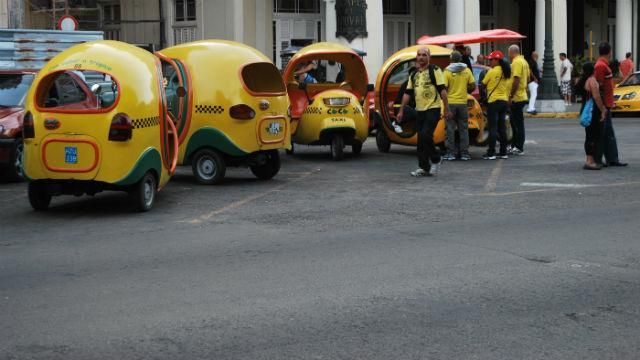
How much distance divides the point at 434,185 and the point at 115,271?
6506mm

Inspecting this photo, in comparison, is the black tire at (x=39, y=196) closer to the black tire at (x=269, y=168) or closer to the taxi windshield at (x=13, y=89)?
the black tire at (x=269, y=168)

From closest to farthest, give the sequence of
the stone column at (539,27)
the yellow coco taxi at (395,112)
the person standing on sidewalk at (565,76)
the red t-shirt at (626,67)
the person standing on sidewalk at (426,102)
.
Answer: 1. the person standing on sidewalk at (426,102)
2. the yellow coco taxi at (395,112)
3. the red t-shirt at (626,67)
4. the person standing on sidewalk at (565,76)
5. the stone column at (539,27)

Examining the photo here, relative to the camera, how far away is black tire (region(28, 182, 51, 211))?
11547mm

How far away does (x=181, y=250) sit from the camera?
356 inches

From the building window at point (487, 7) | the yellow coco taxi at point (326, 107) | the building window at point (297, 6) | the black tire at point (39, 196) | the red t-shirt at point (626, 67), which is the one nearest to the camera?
the black tire at point (39, 196)

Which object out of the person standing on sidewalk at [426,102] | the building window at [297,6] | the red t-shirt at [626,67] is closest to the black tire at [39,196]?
the person standing on sidewalk at [426,102]

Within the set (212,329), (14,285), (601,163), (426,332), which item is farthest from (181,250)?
(601,163)

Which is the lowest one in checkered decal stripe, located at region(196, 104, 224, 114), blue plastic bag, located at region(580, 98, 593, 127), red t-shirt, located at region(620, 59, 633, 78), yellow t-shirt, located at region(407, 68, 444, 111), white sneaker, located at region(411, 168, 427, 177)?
white sneaker, located at region(411, 168, 427, 177)

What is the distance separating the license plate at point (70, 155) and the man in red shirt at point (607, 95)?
7793 mm

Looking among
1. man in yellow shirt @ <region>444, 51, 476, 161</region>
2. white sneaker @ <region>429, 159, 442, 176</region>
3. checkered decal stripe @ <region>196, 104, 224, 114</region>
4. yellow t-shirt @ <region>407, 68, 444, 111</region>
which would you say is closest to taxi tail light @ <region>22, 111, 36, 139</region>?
checkered decal stripe @ <region>196, 104, 224, 114</region>

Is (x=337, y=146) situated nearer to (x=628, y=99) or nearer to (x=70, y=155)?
(x=70, y=155)

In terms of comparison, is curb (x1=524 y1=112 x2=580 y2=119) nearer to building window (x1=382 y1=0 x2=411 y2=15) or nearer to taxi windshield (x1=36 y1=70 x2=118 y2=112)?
building window (x1=382 y1=0 x2=411 y2=15)

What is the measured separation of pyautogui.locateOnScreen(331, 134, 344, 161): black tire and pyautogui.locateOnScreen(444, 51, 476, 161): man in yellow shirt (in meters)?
1.73

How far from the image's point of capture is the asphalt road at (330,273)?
6000 mm
